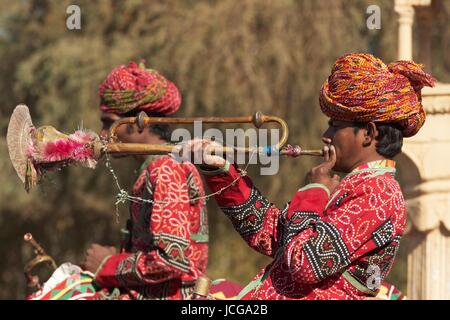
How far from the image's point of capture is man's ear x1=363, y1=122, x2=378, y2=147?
14.3 ft

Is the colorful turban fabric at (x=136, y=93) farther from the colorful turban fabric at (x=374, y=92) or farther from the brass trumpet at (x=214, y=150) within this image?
the colorful turban fabric at (x=374, y=92)

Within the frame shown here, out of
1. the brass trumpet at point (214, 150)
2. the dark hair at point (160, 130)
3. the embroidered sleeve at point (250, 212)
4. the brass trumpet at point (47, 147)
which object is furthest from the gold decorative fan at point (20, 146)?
the dark hair at point (160, 130)

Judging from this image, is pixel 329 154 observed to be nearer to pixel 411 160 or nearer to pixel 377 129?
pixel 377 129

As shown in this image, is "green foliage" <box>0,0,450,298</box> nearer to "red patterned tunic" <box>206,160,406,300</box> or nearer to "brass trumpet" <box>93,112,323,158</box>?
"brass trumpet" <box>93,112,323,158</box>

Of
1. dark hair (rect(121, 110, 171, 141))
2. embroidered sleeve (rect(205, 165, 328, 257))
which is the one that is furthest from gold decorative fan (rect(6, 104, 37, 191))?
dark hair (rect(121, 110, 171, 141))

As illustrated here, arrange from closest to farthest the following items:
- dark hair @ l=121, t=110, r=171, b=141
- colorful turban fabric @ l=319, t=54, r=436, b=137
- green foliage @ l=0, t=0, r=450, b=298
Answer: colorful turban fabric @ l=319, t=54, r=436, b=137 < dark hair @ l=121, t=110, r=171, b=141 < green foliage @ l=0, t=0, r=450, b=298

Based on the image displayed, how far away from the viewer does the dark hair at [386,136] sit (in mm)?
4367

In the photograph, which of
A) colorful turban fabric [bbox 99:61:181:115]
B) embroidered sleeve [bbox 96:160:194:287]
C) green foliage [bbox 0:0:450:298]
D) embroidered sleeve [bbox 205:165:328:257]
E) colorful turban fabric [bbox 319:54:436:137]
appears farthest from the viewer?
green foliage [bbox 0:0:450:298]

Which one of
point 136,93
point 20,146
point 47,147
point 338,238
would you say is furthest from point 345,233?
point 136,93

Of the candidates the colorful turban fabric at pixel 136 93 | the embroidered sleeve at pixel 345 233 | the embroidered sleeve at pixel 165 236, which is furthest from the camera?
the colorful turban fabric at pixel 136 93

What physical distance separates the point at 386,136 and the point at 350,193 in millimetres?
268

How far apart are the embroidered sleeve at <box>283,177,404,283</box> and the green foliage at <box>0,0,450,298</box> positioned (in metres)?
6.86

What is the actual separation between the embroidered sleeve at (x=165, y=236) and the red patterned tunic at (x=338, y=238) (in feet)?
3.80
